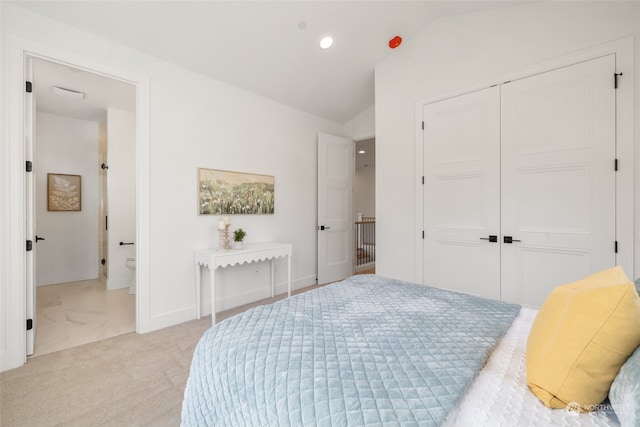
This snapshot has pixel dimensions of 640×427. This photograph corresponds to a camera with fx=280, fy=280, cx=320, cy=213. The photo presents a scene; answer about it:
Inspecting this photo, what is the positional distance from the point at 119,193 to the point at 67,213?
102 centimetres

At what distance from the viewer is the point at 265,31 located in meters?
2.73

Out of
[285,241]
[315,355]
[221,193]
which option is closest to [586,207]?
[315,355]

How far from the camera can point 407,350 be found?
1.05 meters

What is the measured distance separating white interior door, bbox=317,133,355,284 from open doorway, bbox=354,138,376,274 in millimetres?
639

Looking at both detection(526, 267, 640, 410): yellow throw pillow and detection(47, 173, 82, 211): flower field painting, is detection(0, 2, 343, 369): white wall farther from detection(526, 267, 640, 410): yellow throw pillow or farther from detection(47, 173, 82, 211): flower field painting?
detection(526, 267, 640, 410): yellow throw pillow

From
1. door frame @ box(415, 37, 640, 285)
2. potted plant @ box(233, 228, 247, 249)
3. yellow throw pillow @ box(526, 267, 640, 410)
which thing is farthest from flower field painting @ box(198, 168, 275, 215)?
door frame @ box(415, 37, 640, 285)

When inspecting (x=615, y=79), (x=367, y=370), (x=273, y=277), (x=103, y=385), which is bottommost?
(x=103, y=385)

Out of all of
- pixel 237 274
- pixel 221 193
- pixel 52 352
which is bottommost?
pixel 52 352

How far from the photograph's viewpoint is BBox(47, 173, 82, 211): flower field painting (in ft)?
14.1

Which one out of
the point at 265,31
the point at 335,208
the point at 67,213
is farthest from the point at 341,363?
the point at 67,213

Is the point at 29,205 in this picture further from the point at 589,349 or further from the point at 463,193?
the point at 463,193

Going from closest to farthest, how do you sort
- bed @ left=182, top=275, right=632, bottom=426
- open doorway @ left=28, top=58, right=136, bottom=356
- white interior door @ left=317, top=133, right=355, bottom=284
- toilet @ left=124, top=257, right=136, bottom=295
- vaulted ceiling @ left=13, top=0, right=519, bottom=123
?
bed @ left=182, top=275, right=632, bottom=426, vaulted ceiling @ left=13, top=0, right=519, bottom=123, open doorway @ left=28, top=58, right=136, bottom=356, toilet @ left=124, top=257, right=136, bottom=295, white interior door @ left=317, top=133, right=355, bottom=284

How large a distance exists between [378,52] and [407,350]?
3.29 m

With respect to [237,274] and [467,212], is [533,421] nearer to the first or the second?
[467,212]
